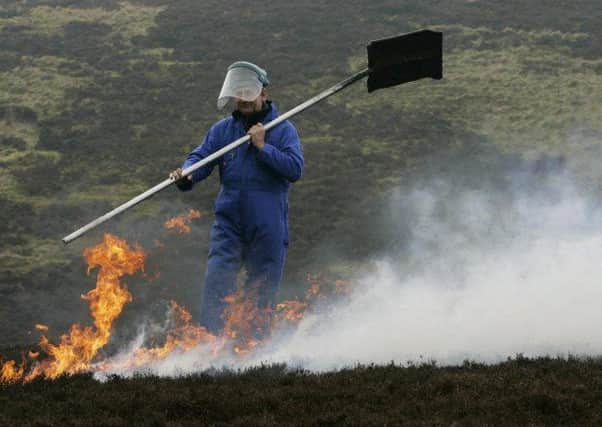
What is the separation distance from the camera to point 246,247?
9453mm

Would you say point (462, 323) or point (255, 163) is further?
point (462, 323)

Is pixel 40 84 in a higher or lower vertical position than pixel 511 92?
higher

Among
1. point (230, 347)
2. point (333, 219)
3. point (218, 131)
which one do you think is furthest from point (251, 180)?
point (333, 219)

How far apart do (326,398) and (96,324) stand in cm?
A: 243

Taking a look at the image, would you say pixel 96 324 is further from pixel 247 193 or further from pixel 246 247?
pixel 247 193

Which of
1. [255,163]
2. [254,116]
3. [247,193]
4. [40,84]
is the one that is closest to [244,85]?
[254,116]

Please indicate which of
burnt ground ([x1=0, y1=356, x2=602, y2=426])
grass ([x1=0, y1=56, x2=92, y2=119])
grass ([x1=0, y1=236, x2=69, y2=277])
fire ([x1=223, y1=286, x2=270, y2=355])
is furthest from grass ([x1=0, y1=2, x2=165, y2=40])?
burnt ground ([x1=0, y1=356, x2=602, y2=426])

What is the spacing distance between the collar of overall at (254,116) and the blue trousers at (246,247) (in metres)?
0.62

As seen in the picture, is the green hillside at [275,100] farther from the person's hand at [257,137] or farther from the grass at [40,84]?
the person's hand at [257,137]

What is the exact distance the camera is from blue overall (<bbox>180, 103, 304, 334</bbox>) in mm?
9086

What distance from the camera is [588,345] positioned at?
9.34 meters

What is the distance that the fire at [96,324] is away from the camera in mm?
8617

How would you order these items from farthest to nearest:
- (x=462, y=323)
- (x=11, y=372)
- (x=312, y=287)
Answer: (x=312, y=287) → (x=462, y=323) → (x=11, y=372)

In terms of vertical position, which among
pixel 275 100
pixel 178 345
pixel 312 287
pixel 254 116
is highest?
pixel 254 116
